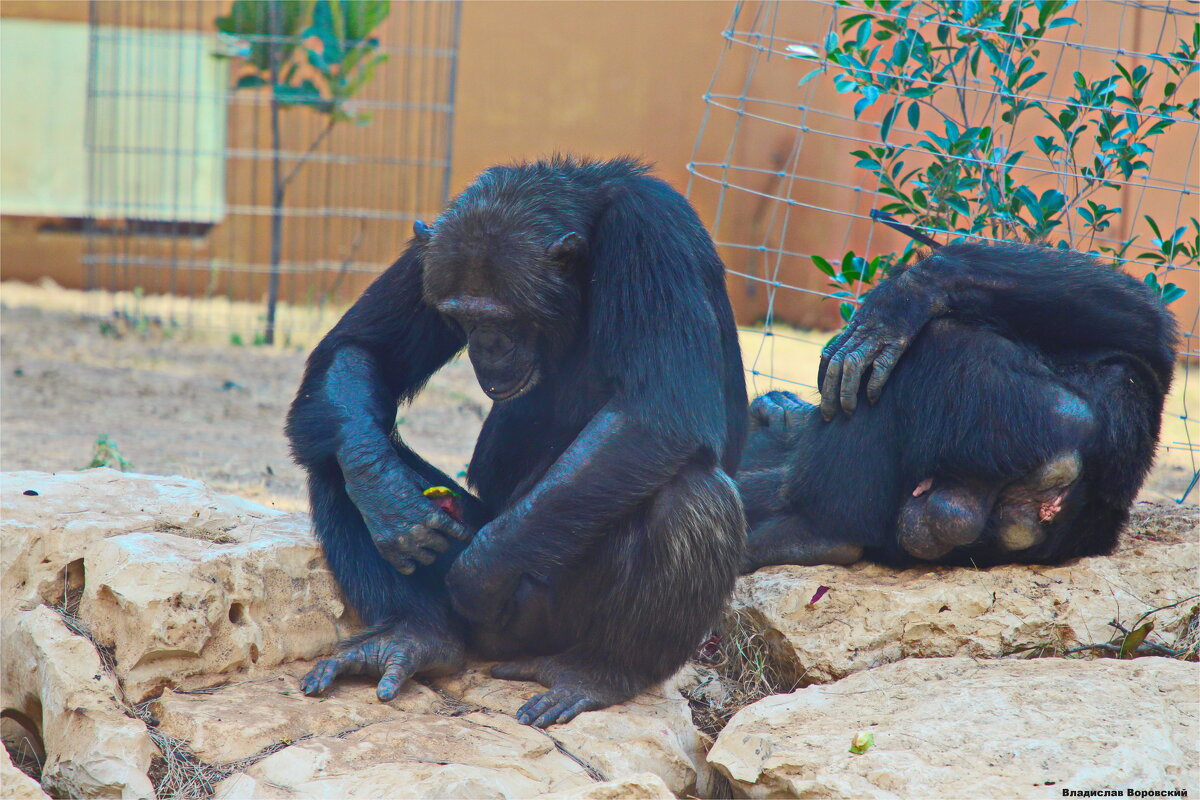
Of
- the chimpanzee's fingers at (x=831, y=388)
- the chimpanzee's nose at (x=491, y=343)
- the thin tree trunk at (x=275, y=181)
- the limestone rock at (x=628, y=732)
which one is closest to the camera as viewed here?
the limestone rock at (x=628, y=732)

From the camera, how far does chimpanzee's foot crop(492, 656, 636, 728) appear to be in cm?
313

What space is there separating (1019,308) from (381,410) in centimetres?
209

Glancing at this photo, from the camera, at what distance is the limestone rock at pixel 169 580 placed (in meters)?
3.12

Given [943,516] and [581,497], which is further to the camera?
[943,516]

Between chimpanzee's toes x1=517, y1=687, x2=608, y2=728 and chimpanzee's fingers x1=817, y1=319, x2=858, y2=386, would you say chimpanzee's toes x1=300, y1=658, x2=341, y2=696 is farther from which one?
chimpanzee's fingers x1=817, y1=319, x2=858, y2=386

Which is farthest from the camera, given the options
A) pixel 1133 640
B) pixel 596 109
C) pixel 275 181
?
pixel 596 109

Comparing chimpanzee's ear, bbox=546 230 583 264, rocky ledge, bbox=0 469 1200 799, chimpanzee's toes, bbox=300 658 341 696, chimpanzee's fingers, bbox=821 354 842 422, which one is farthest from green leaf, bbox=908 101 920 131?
chimpanzee's toes, bbox=300 658 341 696

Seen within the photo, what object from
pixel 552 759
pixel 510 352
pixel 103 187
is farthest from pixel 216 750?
pixel 103 187

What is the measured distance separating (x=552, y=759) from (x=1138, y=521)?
111 inches

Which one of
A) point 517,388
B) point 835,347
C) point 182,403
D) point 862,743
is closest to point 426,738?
point 517,388

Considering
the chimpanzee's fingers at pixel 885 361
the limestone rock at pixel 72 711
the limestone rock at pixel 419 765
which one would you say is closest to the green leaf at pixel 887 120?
the chimpanzee's fingers at pixel 885 361

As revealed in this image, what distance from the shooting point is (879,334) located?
3.73 meters

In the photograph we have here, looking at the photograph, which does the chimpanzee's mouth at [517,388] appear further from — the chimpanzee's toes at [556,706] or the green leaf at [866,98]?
the green leaf at [866,98]

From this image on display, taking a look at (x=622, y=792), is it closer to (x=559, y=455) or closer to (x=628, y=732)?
(x=628, y=732)
